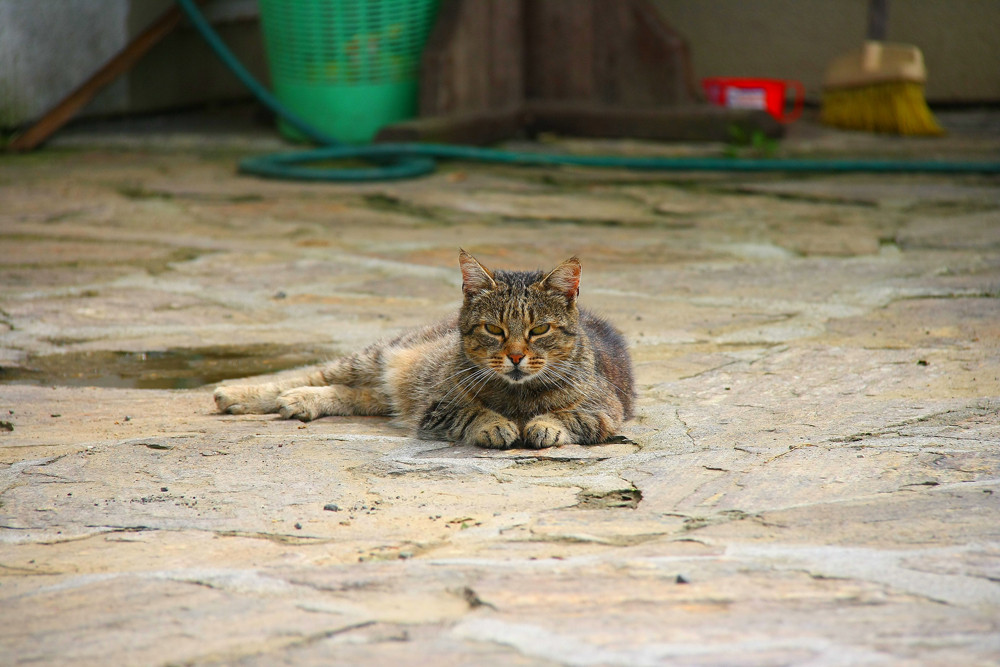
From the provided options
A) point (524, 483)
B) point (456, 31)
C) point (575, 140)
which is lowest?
A: point (524, 483)

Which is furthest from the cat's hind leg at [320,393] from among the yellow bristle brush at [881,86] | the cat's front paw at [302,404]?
the yellow bristle brush at [881,86]

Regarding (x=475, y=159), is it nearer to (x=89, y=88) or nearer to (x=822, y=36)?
(x=89, y=88)

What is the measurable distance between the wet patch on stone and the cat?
1.33 ft

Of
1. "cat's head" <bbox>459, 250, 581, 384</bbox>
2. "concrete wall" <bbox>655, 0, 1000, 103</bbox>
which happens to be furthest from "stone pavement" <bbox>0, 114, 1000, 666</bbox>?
"concrete wall" <bbox>655, 0, 1000, 103</bbox>

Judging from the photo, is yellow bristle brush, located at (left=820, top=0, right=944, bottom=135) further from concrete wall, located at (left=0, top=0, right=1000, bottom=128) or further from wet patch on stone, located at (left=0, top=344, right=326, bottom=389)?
wet patch on stone, located at (left=0, top=344, right=326, bottom=389)

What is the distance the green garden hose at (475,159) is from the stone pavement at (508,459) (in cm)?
83

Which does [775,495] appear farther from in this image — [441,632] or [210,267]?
[210,267]

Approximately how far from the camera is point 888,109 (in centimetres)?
958

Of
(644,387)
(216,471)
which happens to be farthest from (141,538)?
(644,387)

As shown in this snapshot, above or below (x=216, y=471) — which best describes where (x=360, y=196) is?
above

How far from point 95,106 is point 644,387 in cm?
784

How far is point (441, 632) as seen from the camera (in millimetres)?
1979

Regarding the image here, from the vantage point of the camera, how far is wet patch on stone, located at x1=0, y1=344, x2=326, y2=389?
406 cm

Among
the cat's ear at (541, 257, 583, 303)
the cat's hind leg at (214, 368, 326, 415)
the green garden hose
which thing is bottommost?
the cat's hind leg at (214, 368, 326, 415)
